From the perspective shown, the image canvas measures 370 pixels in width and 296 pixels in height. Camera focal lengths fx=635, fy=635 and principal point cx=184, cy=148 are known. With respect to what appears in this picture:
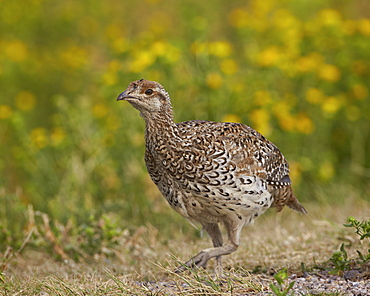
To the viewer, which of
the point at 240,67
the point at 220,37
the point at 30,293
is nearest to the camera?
the point at 30,293

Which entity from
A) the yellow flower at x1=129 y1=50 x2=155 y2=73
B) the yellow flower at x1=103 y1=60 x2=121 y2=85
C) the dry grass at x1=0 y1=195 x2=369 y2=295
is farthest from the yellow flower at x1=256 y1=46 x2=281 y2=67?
the dry grass at x1=0 y1=195 x2=369 y2=295

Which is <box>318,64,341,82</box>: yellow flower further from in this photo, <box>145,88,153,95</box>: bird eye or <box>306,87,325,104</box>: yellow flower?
<box>145,88,153,95</box>: bird eye

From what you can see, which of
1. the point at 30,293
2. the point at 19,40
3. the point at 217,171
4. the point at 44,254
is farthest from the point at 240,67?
the point at 30,293

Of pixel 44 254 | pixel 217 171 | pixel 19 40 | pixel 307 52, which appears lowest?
pixel 44 254

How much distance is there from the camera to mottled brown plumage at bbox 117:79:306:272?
4672 millimetres

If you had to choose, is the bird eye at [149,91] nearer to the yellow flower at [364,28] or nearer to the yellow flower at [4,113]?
→ the yellow flower at [4,113]

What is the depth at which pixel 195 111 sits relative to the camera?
7.82m

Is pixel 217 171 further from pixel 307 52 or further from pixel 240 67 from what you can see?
pixel 240 67

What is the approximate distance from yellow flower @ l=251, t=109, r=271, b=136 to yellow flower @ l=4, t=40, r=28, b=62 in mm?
3850

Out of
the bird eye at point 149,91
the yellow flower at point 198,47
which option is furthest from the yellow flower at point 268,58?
the bird eye at point 149,91

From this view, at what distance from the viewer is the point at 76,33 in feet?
35.8

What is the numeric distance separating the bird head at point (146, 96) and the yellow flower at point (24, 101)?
482cm

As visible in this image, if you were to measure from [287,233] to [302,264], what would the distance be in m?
1.63

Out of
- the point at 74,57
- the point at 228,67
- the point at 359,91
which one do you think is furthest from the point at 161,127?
the point at 74,57
